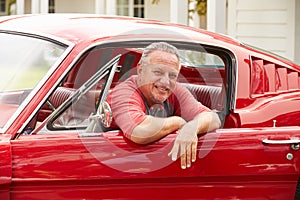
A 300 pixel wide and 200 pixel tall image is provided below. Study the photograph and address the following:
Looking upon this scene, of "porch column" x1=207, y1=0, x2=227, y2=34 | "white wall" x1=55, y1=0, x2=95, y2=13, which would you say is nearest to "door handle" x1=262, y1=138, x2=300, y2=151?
"porch column" x1=207, y1=0, x2=227, y2=34

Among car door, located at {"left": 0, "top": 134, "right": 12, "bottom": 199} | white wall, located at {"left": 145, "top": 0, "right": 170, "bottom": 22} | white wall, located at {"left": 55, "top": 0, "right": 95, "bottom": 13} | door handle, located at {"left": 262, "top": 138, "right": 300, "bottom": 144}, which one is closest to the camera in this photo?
car door, located at {"left": 0, "top": 134, "right": 12, "bottom": 199}

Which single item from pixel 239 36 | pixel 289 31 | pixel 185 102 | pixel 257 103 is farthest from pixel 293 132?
pixel 239 36

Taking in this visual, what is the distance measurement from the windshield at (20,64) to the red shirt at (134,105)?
35cm

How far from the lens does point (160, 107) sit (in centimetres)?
375

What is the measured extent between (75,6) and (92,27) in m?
11.2

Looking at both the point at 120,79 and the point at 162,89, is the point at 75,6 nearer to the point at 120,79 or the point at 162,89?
the point at 120,79

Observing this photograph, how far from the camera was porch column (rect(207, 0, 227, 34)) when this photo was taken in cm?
756

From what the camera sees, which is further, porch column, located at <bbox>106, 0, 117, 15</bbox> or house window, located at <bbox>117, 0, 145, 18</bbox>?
house window, located at <bbox>117, 0, 145, 18</bbox>

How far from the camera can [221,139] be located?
3.55 m

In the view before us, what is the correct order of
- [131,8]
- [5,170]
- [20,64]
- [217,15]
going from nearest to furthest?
[5,170] < [20,64] < [217,15] < [131,8]

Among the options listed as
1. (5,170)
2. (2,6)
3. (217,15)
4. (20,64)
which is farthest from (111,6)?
(2,6)

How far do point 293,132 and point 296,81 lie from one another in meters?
0.62

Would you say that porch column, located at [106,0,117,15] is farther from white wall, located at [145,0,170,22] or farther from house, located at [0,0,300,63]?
white wall, located at [145,0,170,22]

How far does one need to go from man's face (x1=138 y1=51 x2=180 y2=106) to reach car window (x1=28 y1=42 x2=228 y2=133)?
14cm
